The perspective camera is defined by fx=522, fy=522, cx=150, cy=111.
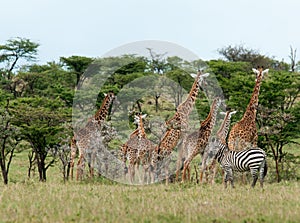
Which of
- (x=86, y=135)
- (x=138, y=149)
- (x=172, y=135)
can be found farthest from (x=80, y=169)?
(x=172, y=135)

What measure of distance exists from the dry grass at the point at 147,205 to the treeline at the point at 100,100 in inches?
270

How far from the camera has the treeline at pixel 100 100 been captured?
18953 millimetres

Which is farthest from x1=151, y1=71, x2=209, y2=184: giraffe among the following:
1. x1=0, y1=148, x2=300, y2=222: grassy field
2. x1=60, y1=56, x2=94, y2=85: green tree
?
x1=60, y1=56, x2=94, y2=85: green tree

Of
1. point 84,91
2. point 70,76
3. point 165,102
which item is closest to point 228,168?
point 84,91

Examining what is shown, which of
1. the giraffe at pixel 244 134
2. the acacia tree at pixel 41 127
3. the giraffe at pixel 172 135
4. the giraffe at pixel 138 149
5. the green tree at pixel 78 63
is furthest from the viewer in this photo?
the green tree at pixel 78 63

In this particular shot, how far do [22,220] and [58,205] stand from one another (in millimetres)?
1443

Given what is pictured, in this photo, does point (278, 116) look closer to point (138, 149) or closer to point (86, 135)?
point (138, 149)

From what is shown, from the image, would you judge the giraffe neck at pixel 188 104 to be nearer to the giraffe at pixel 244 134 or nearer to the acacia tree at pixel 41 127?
the giraffe at pixel 244 134

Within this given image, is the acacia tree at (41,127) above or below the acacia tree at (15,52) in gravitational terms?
below

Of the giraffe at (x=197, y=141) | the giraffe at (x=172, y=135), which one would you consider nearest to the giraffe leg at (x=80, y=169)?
the giraffe at (x=172, y=135)

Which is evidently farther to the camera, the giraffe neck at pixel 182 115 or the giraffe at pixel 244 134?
the giraffe at pixel 244 134

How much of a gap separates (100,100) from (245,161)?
14039 millimetres

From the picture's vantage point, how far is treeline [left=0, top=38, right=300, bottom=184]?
19.0 metres

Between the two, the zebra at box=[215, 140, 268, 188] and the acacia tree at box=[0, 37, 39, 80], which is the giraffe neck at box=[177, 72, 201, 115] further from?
the acacia tree at box=[0, 37, 39, 80]
